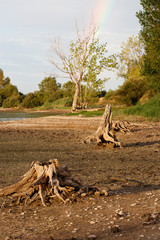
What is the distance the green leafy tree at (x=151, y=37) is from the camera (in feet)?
73.7

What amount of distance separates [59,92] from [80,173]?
52.1m

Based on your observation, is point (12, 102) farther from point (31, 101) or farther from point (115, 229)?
point (115, 229)

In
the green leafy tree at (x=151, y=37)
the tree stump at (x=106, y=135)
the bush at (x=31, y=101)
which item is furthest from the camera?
the bush at (x=31, y=101)

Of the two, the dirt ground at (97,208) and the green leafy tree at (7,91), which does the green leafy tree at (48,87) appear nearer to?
the green leafy tree at (7,91)

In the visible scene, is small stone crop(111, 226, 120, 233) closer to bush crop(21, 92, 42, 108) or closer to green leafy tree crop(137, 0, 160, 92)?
green leafy tree crop(137, 0, 160, 92)

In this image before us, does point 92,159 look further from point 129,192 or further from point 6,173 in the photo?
point 129,192

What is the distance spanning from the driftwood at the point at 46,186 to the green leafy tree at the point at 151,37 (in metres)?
19.3

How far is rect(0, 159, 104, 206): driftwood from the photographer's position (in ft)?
14.3

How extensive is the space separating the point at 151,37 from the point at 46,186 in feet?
69.8

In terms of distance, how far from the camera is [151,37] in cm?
2352

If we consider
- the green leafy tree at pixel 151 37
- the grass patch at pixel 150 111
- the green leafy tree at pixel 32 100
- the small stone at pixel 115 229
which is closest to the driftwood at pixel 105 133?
the small stone at pixel 115 229

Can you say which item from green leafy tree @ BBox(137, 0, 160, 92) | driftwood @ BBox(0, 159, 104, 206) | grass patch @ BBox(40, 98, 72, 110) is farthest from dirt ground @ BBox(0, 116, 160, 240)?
grass patch @ BBox(40, 98, 72, 110)

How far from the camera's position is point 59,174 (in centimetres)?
455

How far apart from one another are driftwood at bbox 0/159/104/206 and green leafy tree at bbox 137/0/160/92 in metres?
19.3
